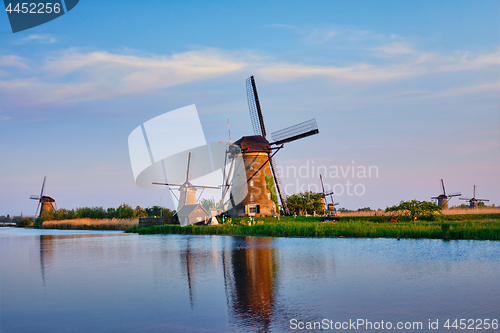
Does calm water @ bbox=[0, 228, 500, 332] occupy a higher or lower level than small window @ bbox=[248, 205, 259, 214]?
lower

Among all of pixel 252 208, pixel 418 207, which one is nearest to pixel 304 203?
pixel 252 208

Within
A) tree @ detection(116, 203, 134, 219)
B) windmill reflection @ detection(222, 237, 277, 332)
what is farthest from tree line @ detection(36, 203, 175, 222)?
windmill reflection @ detection(222, 237, 277, 332)

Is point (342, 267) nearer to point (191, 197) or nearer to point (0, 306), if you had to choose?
point (0, 306)

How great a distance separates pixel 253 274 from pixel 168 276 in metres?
2.94

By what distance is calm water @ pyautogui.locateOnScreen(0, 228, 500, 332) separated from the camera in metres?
8.74

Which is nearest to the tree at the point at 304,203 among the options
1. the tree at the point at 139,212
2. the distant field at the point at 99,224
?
the distant field at the point at 99,224

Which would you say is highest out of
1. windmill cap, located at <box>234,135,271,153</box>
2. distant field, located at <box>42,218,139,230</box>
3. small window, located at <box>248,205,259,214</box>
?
windmill cap, located at <box>234,135,271,153</box>

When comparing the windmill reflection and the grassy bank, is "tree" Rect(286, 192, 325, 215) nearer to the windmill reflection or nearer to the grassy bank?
the grassy bank

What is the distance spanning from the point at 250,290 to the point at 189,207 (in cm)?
3526

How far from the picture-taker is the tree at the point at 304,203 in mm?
47469

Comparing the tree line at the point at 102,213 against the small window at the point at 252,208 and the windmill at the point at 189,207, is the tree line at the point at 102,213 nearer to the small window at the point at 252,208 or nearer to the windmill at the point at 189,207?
the windmill at the point at 189,207

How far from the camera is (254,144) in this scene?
4294 centimetres

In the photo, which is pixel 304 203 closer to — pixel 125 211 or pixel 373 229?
pixel 373 229

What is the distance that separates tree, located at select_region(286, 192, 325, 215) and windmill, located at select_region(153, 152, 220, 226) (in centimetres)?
957
